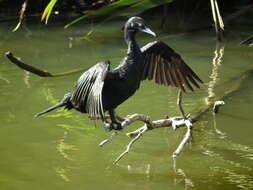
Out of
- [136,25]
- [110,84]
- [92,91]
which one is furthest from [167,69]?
[92,91]

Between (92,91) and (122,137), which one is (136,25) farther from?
(122,137)

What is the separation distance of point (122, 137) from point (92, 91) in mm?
1472

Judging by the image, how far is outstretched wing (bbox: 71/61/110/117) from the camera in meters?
3.89

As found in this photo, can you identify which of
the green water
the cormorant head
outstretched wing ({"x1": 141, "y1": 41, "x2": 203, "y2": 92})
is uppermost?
the cormorant head

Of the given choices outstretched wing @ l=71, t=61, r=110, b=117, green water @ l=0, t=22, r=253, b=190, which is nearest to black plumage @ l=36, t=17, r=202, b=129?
outstretched wing @ l=71, t=61, r=110, b=117

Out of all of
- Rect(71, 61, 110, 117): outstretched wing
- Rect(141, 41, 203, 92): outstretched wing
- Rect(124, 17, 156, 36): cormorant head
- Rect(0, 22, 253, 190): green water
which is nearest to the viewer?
Rect(71, 61, 110, 117): outstretched wing

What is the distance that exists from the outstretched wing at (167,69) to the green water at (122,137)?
1.87ft

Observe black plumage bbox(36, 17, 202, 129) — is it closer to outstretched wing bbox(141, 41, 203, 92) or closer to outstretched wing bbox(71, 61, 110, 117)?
outstretched wing bbox(71, 61, 110, 117)

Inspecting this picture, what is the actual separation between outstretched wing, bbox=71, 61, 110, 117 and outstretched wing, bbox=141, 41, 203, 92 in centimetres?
87

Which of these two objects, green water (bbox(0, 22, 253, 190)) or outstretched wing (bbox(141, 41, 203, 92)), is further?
outstretched wing (bbox(141, 41, 203, 92))

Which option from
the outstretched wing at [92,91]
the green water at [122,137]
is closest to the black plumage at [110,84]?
the outstretched wing at [92,91]

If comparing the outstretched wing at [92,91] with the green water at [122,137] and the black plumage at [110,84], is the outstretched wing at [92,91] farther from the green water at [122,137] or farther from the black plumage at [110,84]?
the green water at [122,137]

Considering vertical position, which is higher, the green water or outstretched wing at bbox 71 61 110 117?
outstretched wing at bbox 71 61 110 117

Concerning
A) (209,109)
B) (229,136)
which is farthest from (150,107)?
(229,136)
